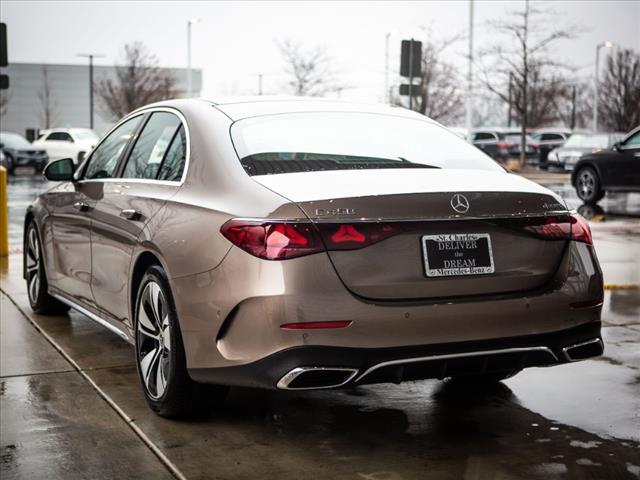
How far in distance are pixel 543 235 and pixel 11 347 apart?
368cm

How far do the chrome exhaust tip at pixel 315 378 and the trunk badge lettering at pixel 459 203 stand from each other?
798 millimetres

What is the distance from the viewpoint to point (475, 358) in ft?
14.2

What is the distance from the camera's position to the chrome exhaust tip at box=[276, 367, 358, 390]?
4.15 metres

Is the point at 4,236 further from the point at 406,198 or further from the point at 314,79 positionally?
the point at 314,79

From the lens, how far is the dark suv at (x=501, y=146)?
1844 inches

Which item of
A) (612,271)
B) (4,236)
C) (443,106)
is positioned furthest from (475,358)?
(443,106)

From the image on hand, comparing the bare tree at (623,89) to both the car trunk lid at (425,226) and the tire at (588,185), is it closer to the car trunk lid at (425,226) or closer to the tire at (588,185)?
the tire at (588,185)

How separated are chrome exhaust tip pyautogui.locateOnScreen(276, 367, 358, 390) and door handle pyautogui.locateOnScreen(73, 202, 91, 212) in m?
2.49

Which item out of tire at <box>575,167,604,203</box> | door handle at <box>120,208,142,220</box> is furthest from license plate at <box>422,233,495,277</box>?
tire at <box>575,167,604,203</box>

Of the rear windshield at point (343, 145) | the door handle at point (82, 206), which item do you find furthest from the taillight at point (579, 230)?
the door handle at point (82, 206)

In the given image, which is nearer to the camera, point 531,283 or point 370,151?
point 531,283

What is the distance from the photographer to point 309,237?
4152 millimetres

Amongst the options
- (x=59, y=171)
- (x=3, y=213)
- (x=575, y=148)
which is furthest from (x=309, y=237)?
(x=575, y=148)

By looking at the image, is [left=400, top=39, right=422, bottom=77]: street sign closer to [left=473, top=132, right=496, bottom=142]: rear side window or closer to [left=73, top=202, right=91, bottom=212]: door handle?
[left=73, top=202, right=91, bottom=212]: door handle
